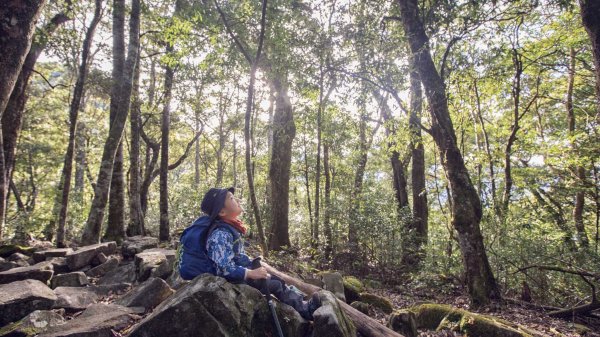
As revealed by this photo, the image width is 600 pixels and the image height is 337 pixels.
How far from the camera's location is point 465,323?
17.3 feet

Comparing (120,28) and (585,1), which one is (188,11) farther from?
(585,1)

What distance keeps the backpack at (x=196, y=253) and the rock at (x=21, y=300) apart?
2.56 metres

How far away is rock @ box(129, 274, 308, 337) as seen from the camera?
10.5 feet

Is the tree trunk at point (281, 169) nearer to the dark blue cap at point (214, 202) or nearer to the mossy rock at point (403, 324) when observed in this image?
the mossy rock at point (403, 324)

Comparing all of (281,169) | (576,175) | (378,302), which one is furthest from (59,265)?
(576,175)

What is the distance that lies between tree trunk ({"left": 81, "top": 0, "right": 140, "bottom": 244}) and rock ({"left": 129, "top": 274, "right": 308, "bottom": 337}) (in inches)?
273

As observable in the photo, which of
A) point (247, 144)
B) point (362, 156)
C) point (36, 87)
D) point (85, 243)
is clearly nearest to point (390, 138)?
point (247, 144)

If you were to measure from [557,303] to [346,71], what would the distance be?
8.15 meters

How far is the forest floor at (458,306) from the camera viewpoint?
5.81 meters

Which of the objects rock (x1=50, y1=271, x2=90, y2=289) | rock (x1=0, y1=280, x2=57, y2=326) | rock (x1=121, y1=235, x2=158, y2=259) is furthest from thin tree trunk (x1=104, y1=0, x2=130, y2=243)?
rock (x1=0, y1=280, x2=57, y2=326)

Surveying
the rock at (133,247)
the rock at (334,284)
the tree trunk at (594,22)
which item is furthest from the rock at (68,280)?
the tree trunk at (594,22)

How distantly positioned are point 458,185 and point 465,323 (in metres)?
3.06

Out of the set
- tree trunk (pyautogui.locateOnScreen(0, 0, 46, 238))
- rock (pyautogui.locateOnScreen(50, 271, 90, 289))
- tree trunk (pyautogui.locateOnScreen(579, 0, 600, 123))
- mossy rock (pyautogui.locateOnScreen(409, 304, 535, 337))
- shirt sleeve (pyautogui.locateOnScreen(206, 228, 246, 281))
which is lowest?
mossy rock (pyautogui.locateOnScreen(409, 304, 535, 337))

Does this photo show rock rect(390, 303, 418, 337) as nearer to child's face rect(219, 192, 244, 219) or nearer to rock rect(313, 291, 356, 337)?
rock rect(313, 291, 356, 337)
